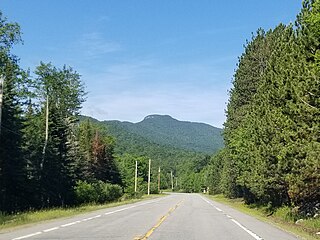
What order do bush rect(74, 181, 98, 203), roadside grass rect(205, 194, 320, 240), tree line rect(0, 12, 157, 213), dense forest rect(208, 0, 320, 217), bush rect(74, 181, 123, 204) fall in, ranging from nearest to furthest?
roadside grass rect(205, 194, 320, 240), dense forest rect(208, 0, 320, 217), tree line rect(0, 12, 157, 213), bush rect(74, 181, 98, 203), bush rect(74, 181, 123, 204)

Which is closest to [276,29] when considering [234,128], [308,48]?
[234,128]

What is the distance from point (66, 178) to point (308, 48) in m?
29.9

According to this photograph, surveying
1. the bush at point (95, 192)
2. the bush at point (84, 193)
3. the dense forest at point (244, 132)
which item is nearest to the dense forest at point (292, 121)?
the dense forest at point (244, 132)

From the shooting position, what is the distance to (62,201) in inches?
1822

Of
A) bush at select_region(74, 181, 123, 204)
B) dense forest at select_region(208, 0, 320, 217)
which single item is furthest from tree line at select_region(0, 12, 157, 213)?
dense forest at select_region(208, 0, 320, 217)

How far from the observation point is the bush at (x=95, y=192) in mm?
51456

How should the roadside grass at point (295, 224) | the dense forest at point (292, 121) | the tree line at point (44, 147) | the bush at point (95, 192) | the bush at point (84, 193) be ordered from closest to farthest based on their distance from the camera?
the roadside grass at point (295, 224) < the dense forest at point (292, 121) < the tree line at point (44, 147) < the bush at point (84, 193) < the bush at point (95, 192)

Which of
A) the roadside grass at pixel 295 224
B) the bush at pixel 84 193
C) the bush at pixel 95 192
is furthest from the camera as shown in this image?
the bush at pixel 95 192

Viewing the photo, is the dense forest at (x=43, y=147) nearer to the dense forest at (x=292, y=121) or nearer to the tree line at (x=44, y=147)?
the tree line at (x=44, y=147)

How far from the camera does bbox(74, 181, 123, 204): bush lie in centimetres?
5146

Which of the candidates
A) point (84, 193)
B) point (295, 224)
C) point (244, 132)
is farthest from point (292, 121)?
point (84, 193)

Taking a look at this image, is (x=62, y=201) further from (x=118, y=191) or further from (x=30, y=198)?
(x=118, y=191)

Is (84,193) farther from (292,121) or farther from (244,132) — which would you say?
(292,121)

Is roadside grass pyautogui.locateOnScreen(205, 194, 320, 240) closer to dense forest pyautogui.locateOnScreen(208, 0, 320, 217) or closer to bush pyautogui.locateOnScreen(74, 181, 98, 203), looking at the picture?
dense forest pyautogui.locateOnScreen(208, 0, 320, 217)
